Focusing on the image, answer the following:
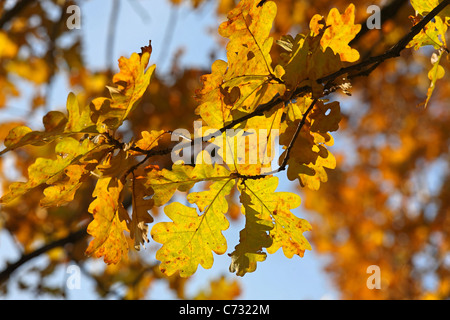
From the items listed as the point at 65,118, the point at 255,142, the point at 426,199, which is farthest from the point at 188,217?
the point at 426,199

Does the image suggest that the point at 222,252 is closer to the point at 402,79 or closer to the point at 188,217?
the point at 188,217

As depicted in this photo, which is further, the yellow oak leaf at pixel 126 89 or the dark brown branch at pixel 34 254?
the dark brown branch at pixel 34 254

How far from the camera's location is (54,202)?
2.80 feet

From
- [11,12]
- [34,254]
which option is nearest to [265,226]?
[34,254]

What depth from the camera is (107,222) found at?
0.84 meters

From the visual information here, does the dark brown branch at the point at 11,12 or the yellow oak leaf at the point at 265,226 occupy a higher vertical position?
the dark brown branch at the point at 11,12

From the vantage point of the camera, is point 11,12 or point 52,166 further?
point 11,12

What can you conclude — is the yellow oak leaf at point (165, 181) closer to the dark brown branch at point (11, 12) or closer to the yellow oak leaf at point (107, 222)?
the yellow oak leaf at point (107, 222)

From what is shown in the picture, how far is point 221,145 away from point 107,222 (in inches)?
11.7

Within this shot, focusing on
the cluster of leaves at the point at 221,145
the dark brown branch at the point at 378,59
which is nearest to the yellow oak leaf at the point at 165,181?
the cluster of leaves at the point at 221,145

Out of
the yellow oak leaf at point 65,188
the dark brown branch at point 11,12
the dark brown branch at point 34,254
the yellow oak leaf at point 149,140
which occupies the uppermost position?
the dark brown branch at point 11,12

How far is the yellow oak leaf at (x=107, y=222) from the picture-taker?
2.73 feet

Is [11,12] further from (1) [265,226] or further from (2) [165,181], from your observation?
(1) [265,226]

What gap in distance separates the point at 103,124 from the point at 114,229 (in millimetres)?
233
